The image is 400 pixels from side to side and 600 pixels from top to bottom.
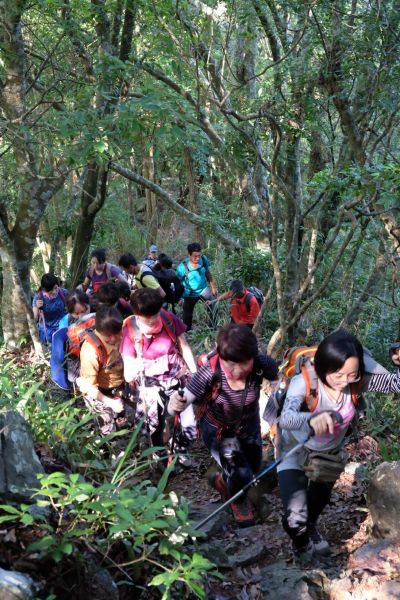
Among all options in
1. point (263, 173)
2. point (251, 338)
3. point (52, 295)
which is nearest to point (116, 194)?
point (263, 173)

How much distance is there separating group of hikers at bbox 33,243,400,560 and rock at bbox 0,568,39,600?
1625 mm

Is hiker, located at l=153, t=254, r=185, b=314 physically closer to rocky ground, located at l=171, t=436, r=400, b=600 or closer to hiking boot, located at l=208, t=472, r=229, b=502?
rocky ground, located at l=171, t=436, r=400, b=600

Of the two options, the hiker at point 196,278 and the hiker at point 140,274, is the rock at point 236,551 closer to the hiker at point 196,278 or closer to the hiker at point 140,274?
the hiker at point 140,274

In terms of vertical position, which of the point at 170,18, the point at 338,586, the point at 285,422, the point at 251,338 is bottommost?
the point at 338,586

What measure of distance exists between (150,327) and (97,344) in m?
0.50

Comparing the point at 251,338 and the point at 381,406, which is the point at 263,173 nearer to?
the point at 381,406

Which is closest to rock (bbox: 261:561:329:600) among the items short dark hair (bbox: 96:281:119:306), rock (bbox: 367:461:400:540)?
rock (bbox: 367:461:400:540)

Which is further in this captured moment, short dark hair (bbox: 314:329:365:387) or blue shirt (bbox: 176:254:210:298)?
blue shirt (bbox: 176:254:210:298)

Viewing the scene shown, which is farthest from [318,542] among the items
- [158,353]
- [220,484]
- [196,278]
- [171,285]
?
[171,285]

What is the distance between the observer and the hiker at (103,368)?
4.78 m

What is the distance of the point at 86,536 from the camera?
276 centimetres

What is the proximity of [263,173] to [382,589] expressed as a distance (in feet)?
24.9

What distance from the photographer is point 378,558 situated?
11.6 feet

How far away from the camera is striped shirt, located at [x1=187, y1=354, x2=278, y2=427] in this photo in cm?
403
